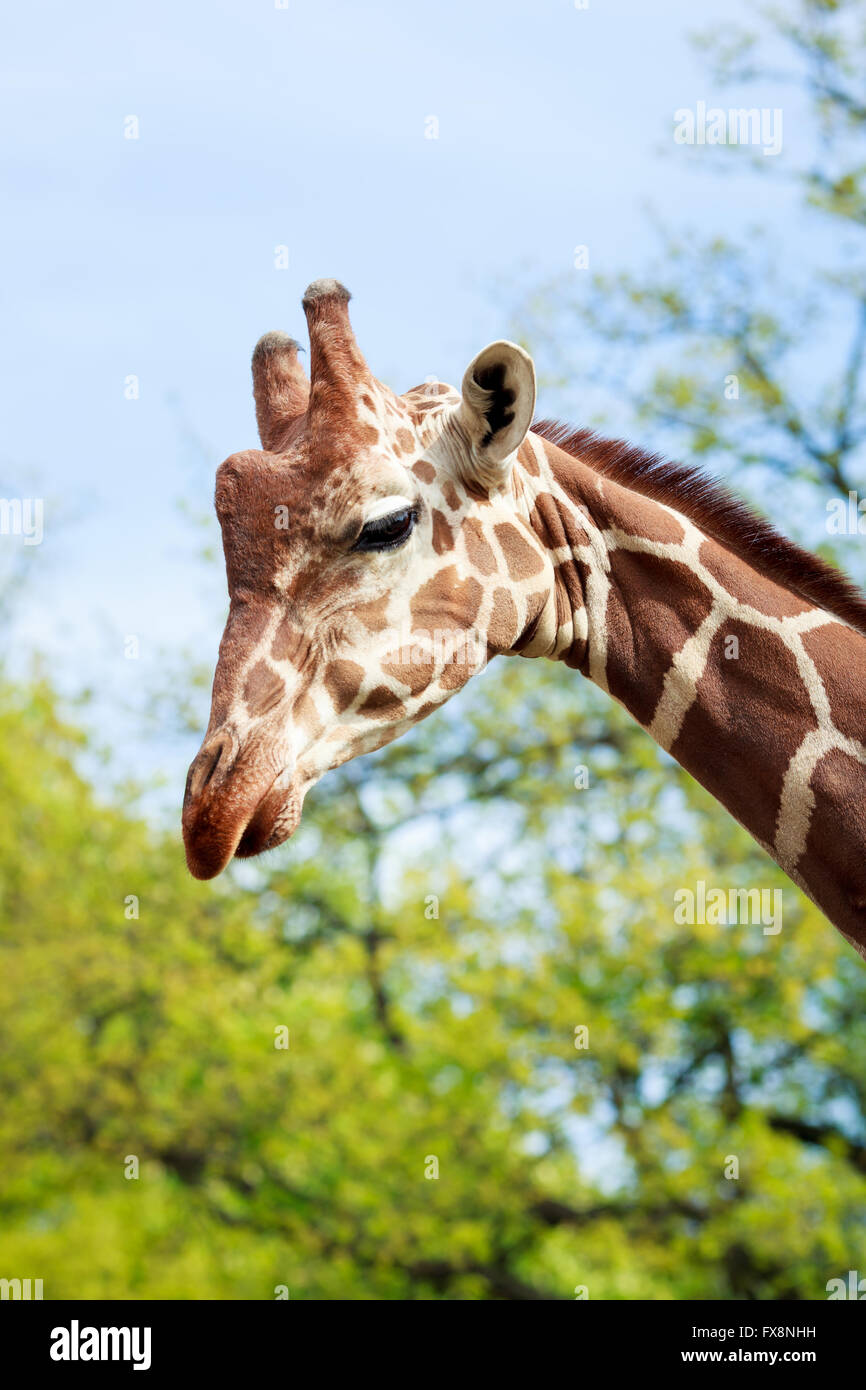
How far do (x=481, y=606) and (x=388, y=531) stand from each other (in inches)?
15.4

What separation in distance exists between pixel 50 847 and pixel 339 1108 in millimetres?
7136

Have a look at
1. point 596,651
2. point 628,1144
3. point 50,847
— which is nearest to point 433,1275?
point 628,1144

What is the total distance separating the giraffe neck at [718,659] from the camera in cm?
398

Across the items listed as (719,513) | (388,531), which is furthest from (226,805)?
(719,513)

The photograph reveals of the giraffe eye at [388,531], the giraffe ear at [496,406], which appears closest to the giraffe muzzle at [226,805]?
the giraffe eye at [388,531]

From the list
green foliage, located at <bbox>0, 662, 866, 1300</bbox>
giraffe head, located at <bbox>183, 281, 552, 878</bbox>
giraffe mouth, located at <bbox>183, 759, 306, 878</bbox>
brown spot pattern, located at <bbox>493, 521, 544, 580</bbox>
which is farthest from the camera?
green foliage, located at <bbox>0, 662, 866, 1300</bbox>

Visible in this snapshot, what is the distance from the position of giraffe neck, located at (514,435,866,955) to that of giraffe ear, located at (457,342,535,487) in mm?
237

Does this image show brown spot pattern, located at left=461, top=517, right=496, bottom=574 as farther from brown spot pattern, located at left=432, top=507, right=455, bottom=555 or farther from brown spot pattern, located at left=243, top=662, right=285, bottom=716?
brown spot pattern, located at left=243, top=662, right=285, bottom=716

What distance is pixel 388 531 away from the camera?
394 centimetres

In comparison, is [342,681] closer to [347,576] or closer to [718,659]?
[347,576]

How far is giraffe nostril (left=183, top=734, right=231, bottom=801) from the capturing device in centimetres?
355

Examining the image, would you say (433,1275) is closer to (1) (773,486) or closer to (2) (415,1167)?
(2) (415,1167)

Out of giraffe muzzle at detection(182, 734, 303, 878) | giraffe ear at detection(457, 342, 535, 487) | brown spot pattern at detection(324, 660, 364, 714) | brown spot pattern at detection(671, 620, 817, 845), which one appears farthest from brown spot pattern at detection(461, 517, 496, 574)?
giraffe muzzle at detection(182, 734, 303, 878)

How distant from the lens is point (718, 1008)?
17.2 metres
